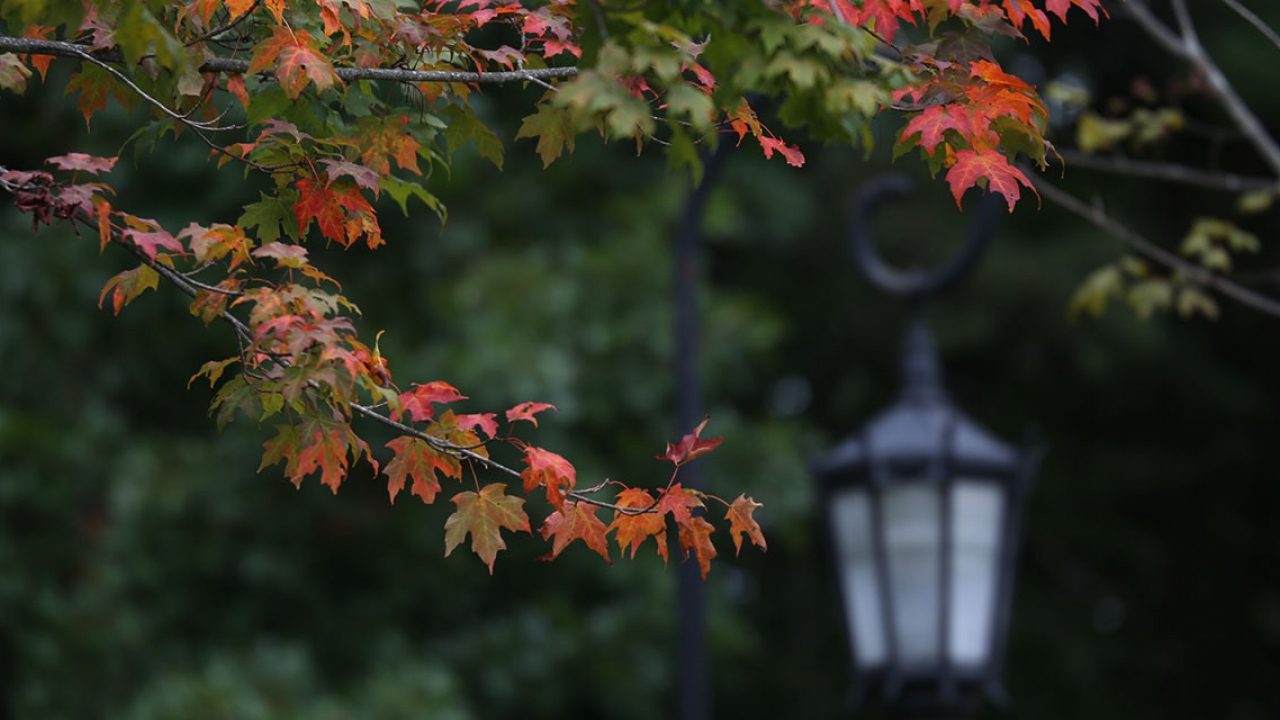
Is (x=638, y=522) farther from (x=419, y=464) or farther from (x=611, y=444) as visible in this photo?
(x=611, y=444)

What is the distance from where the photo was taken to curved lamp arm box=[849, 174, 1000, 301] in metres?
5.53

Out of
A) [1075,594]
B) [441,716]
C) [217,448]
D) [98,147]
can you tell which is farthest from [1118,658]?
[98,147]

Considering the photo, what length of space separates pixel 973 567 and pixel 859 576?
1.28 feet

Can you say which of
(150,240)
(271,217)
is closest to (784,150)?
(271,217)

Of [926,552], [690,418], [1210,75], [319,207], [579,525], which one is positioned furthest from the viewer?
[690,418]

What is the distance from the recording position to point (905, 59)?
266cm

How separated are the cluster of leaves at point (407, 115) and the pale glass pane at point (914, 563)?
2404 mm

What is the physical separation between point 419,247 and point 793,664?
559 cm

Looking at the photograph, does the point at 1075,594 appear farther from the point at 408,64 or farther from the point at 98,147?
the point at 408,64

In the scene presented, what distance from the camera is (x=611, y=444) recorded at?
1117cm

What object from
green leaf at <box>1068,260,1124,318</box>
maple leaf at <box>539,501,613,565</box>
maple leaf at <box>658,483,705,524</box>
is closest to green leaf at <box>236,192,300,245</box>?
maple leaf at <box>539,501,613,565</box>

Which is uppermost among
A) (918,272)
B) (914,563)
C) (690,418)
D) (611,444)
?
(918,272)

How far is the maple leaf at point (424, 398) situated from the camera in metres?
2.71

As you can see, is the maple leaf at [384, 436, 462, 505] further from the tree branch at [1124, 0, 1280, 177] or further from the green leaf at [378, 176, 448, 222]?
the tree branch at [1124, 0, 1280, 177]
